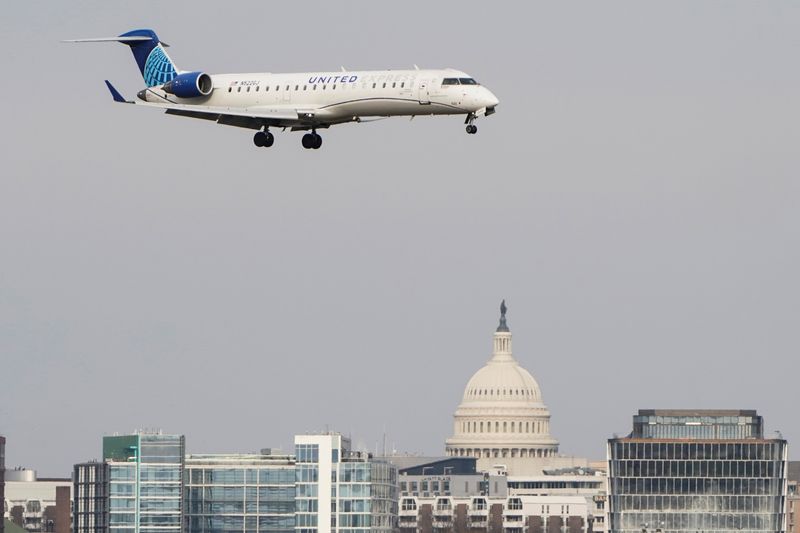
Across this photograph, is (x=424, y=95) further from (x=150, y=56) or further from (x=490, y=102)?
(x=150, y=56)

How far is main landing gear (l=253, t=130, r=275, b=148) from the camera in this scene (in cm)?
14612

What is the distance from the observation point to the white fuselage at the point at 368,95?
139250mm

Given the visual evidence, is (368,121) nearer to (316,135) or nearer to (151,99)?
(316,135)

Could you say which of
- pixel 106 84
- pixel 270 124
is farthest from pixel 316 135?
pixel 106 84

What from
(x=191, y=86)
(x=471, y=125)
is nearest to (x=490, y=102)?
(x=471, y=125)

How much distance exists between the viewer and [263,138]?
146 metres

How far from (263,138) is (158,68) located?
43.9 ft

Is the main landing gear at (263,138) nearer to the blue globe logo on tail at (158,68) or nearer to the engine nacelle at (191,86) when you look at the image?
the engine nacelle at (191,86)

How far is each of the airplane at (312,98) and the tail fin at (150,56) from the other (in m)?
1.82

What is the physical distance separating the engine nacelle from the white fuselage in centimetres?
297

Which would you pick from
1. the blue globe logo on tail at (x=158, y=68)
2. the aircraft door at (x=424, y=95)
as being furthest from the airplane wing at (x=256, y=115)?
the blue globe logo on tail at (x=158, y=68)

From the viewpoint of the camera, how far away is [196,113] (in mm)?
145250

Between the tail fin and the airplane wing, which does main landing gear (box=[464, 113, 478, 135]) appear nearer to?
the airplane wing

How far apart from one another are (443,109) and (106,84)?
17016 mm
